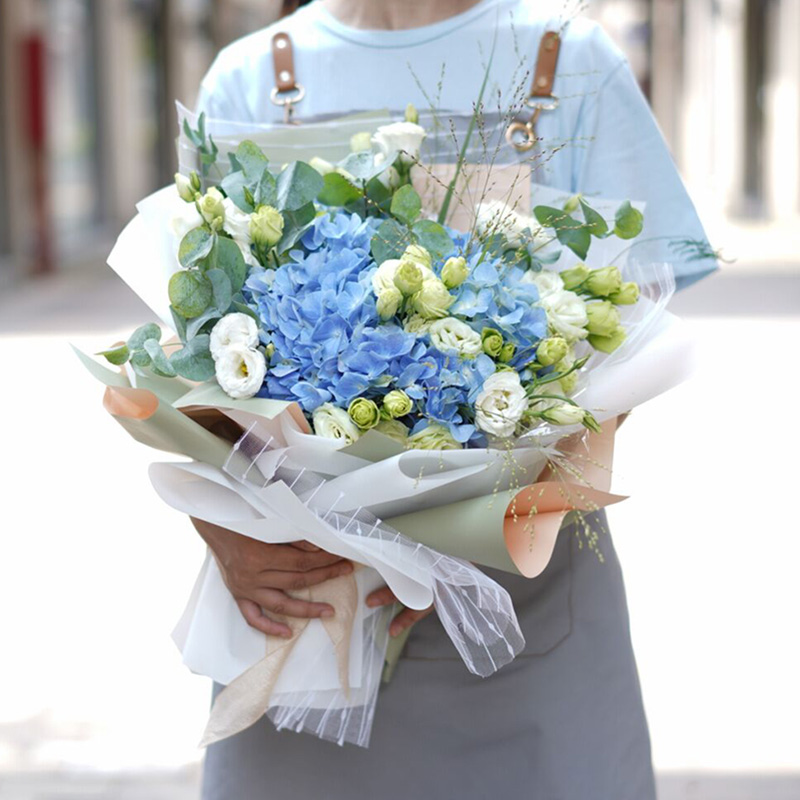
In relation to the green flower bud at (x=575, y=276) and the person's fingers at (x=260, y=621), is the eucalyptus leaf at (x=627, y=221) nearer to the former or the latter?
the green flower bud at (x=575, y=276)

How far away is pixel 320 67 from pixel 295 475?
0.72 m

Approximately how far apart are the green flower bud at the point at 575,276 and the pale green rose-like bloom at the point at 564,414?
191mm

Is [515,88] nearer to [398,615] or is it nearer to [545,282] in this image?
[545,282]

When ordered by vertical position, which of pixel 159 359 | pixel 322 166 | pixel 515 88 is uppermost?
pixel 515 88

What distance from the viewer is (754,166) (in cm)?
2050

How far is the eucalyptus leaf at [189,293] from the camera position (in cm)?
158

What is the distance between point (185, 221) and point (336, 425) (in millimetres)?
355

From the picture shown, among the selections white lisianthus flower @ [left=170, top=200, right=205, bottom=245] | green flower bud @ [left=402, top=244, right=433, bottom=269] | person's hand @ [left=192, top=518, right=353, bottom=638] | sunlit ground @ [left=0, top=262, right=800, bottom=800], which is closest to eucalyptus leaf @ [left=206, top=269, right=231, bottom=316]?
white lisianthus flower @ [left=170, top=200, right=205, bottom=245]

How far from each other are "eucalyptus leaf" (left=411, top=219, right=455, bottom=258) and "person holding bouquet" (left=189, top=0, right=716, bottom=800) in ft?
0.87

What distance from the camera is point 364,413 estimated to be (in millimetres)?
1510

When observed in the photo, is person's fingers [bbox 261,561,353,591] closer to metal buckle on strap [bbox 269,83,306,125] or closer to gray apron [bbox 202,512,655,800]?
gray apron [bbox 202,512,655,800]

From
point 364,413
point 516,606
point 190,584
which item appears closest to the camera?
point 364,413

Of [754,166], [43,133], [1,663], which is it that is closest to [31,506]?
[1,663]

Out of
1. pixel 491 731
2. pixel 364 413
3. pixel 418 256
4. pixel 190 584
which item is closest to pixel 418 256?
pixel 418 256
